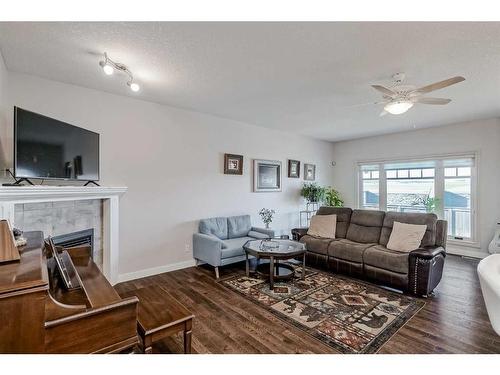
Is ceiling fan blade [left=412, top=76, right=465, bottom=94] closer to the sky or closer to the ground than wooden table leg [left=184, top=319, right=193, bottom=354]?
closer to the sky

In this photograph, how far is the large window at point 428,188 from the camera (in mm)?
4938

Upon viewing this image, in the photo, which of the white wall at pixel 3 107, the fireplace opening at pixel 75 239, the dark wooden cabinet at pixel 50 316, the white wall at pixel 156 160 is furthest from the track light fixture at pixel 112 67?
the fireplace opening at pixel 75 239

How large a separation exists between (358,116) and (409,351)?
360 centimetres

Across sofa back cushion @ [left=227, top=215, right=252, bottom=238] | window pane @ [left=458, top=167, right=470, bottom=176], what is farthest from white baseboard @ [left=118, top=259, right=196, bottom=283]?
window pane @ [left=458, top=167, right=470, bottom=176]

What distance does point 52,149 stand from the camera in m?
2.52

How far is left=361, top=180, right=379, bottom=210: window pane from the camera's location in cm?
629

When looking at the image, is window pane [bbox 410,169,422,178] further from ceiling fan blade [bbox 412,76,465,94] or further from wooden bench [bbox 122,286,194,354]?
wooden bench [bbox 122,286,194,354]

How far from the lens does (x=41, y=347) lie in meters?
0.99

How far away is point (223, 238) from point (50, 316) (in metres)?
3.27

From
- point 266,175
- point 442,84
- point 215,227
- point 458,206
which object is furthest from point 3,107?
point 458,206

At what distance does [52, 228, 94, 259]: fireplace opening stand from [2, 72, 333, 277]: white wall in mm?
A: 411

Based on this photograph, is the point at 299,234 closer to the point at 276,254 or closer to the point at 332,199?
the point at 276,254

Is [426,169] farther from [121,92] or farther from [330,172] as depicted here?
[121,92]
